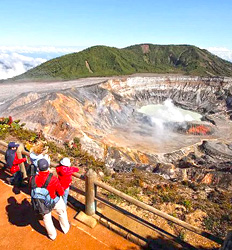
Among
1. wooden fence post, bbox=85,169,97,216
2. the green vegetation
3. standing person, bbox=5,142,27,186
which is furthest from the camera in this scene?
the green vegetation

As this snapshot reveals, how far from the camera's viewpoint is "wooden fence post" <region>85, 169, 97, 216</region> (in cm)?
709

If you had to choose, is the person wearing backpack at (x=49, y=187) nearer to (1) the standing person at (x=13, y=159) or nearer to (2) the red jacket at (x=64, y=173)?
(2) the red jacket at (x=64, y=173)

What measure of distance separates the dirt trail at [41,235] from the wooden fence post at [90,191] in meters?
0.53

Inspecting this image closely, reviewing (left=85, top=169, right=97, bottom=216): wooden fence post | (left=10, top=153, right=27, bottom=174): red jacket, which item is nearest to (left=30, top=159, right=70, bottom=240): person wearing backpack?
(left=85, top=169, right=97, bottom=216): wooden fence post

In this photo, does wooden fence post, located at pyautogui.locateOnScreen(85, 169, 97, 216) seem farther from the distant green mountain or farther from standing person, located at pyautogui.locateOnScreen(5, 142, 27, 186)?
the distant green mountain

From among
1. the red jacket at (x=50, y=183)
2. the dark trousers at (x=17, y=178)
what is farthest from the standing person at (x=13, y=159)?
the red jacket at (x=50, y=183)

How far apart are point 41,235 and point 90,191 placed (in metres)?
2.06

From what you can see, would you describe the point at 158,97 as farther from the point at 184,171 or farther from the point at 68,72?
the point at 184,171

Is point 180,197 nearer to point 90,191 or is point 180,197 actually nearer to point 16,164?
point 90,191

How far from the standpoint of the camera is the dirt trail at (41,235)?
6684mm

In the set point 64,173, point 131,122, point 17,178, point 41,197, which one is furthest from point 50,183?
point 131,122

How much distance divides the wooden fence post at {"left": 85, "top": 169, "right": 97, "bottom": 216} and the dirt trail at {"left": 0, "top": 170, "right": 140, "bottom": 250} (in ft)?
1.74

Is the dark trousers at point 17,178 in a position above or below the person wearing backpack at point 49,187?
below

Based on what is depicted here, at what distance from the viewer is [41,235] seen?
22.9ft
